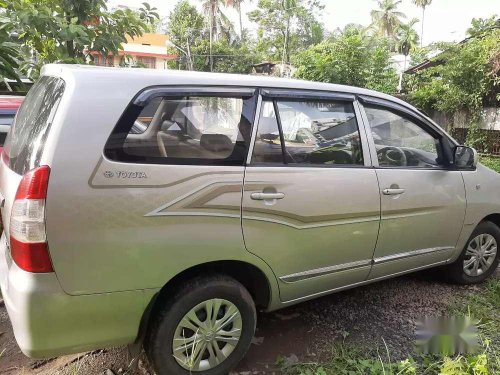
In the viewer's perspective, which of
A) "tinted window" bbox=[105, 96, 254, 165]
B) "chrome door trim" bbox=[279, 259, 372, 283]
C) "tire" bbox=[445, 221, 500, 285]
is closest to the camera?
"tinted window" bbox=[105, 96, 254, 165]

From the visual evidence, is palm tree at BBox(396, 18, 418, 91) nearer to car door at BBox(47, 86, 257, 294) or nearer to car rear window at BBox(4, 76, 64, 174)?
car door at BBox(47, 86, 257, 294)

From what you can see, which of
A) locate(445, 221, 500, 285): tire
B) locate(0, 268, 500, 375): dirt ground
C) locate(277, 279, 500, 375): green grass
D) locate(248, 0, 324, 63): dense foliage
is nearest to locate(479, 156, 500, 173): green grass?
locate(445, 221, 500, 285): tire

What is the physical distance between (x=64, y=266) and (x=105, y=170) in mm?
470

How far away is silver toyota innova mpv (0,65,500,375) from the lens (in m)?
1.82

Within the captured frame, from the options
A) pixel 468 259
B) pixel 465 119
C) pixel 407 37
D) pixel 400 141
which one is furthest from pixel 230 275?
pixel 407 37

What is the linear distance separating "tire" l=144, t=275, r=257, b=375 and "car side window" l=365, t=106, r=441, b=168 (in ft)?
4.67

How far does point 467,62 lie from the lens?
11.1m

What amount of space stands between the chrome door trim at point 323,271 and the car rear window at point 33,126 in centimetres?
151

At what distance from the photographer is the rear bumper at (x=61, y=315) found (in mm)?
1796

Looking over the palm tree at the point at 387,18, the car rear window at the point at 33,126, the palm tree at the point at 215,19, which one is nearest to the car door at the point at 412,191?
the car rear window at the point at 33,126

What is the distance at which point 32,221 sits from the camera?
1.75m

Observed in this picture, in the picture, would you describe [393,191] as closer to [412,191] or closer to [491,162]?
[412,191]

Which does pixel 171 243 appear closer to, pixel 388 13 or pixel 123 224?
pixel 123 224

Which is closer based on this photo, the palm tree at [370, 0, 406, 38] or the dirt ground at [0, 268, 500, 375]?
the dirt ground at [0, 268, 500, 375]
